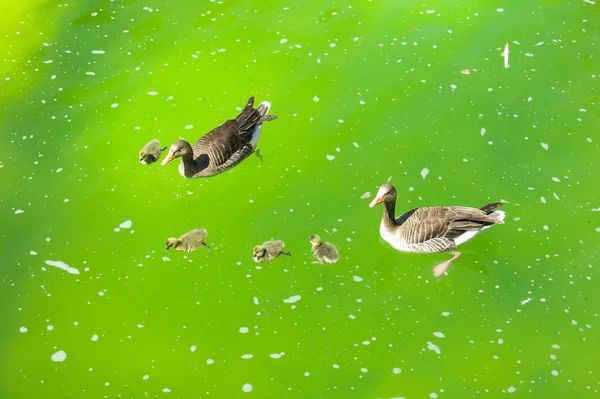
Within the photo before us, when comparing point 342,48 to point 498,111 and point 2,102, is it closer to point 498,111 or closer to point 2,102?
point 498,111

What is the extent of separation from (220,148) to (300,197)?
103 centimetres

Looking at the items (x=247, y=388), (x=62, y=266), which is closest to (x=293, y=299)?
(x=247, y=388)

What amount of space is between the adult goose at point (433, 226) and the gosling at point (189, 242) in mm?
1759

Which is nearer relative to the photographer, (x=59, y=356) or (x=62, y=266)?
(x=59, y=356)

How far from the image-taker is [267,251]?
20.5 ft

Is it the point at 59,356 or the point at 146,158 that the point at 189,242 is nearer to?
the point at 146,158

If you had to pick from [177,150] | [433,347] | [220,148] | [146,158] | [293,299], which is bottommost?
[433,347]

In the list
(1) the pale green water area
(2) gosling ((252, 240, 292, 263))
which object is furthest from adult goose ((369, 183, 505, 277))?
(2) gosling ((252, 240, 292, 263))

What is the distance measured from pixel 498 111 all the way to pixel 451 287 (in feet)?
9.05

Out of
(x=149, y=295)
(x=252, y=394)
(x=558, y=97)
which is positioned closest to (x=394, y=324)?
(x=252, y=394)

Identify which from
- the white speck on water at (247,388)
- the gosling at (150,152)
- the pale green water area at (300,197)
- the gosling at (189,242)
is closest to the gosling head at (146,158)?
the gosling at (150,152)

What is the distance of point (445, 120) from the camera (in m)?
7.72

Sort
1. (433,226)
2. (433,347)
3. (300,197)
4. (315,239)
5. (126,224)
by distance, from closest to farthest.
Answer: (433,347)
(433,226)
(315,239)
(126,224)
(300,197)

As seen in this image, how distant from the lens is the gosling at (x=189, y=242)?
20.9 feet
